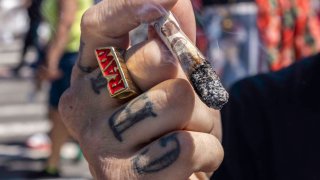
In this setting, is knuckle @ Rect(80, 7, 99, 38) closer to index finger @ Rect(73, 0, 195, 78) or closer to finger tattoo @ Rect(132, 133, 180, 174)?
index finger @ Rect(73, 0, 195, 78)

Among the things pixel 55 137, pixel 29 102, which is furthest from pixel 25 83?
pixel 55 137

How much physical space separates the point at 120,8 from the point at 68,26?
2.89 meters

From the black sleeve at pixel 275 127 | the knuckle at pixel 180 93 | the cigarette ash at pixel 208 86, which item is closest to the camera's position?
the cigarette ash at pixel 208 86

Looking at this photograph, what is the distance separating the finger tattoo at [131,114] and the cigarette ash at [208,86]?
0.11 m

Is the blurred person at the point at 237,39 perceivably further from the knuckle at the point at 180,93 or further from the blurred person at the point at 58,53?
the knuckle at the point at 180,93

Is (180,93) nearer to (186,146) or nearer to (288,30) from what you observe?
(186,146)

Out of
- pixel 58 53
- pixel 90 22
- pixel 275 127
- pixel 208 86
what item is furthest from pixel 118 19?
pixel 58 53

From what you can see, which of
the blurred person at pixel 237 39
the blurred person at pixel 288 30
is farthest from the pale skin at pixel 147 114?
the blurred person at pixel 237 39

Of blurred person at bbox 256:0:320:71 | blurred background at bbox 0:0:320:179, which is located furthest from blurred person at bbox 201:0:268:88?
blurred person at bbox 256:0:320:71

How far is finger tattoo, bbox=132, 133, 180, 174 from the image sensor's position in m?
0.90

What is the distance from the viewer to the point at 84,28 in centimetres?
98

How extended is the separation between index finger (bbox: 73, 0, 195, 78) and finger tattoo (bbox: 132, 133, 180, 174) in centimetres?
15

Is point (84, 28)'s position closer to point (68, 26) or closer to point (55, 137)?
point (68, 26)

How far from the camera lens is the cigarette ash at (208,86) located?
2.64 ft
